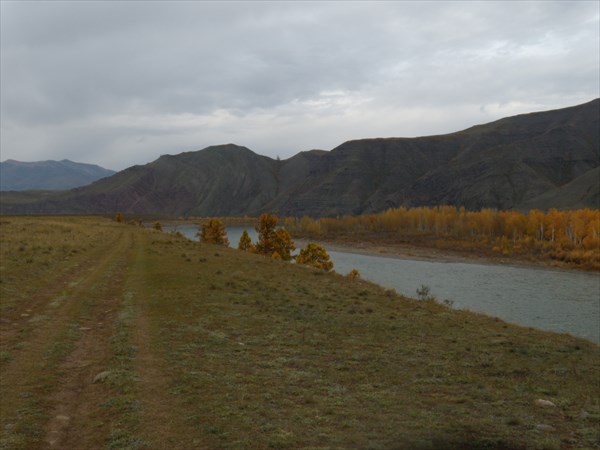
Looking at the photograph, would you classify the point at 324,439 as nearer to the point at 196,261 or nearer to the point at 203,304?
the point at 203,304

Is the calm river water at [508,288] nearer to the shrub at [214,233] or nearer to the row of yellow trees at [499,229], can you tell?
the row of yellow trees at [499,229]

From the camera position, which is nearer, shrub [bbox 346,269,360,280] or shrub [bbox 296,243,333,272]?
shrub [bbox 346,269,360,280]

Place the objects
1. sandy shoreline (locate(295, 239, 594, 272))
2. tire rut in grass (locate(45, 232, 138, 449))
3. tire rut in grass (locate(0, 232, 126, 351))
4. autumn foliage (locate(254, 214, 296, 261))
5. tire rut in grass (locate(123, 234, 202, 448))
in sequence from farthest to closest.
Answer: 1. sandy shoreline (locate(295, 239, 594, 272))
2. autumn foliage (locate(254, 214, 296, 261))
3. tire rut in grass (locate(0, 232, 126, 351))
4. tire rut in grass (locate(45, 232, 138, 449))
5. tire rut in grass (locate(123, 234, 202, 448))

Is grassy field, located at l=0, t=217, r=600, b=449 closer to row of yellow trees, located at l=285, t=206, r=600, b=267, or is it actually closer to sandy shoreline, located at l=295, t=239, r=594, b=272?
sandy shoreline, located at l=295, t=239, r=594, b=272

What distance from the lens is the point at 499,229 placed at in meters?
138

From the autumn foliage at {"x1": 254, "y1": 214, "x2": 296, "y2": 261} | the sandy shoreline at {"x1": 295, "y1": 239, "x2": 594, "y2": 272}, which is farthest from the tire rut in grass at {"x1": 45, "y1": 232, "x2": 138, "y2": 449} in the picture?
the sandy shoreline at {"x1": 295, "y1": 239, "x2": 594, "y2": 272}

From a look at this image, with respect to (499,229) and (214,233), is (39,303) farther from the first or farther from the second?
(499,229)

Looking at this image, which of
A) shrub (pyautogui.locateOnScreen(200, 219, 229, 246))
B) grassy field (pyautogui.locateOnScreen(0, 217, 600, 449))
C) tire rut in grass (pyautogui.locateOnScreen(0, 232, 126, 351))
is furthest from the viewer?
shrub (pyautogui.locateOnScreen(200, 219, 229, 246))

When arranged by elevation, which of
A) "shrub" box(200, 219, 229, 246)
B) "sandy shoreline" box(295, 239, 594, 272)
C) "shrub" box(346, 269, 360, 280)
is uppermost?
"shrub" box(200, 219, 229, 246)

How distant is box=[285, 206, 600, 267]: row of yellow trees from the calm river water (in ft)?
70.3

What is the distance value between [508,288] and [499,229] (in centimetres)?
8148

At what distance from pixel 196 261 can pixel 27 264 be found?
1075 cm

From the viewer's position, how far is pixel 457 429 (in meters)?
8.26

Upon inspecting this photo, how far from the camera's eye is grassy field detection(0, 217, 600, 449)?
7895 millimetres
